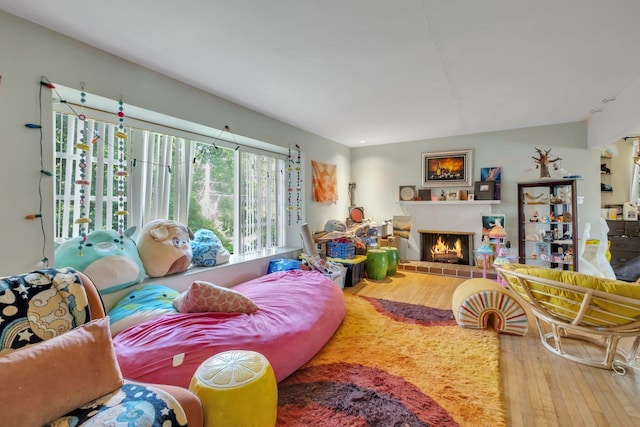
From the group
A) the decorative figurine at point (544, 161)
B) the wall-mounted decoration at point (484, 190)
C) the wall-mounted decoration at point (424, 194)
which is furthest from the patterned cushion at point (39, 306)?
the decorative figurine at point (544, 161)

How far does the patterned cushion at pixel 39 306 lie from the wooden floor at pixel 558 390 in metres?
2.31

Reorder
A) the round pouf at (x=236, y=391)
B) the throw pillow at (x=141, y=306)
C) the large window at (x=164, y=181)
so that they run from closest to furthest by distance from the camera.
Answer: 1. the round pouf at (x=236, y=391)
2. the throw pillow at (x=141, y=306)
3. the large window at (x=164, y=181)

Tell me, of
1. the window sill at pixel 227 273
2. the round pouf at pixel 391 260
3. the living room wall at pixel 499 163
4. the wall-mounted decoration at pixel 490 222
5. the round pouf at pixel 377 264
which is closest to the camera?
the window sill at pixel 227 273

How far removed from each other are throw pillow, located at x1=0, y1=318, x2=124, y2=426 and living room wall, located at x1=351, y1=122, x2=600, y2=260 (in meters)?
4.98

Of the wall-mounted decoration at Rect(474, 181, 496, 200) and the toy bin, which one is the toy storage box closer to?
the toy bin

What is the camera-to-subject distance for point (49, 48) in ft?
6.11

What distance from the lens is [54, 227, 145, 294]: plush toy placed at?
204 centimetres

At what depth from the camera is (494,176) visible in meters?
4.64

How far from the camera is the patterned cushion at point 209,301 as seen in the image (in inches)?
81.1

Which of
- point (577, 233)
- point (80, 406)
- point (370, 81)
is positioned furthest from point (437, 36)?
point (577, 233)

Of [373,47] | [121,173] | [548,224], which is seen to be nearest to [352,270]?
[373,47]

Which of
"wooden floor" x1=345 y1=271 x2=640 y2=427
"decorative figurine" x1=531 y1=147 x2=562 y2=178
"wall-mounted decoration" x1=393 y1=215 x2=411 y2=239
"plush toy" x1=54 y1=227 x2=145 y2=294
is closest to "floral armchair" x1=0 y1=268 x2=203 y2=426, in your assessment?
"plush toy" x1=54 y1=227 x2=145 y2=294

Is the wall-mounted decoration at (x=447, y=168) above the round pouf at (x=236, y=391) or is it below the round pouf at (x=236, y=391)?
above

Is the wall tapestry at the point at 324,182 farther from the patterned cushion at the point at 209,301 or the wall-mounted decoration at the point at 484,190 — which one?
the patterned cushion at the point at 209,301
